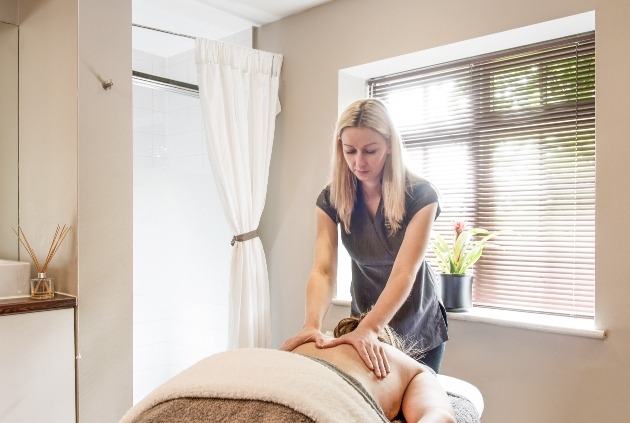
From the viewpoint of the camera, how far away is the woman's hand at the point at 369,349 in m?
1.17

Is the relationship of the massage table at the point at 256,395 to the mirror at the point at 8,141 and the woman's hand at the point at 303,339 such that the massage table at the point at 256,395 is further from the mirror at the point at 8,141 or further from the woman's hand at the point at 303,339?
the mirror at the point at 8,141

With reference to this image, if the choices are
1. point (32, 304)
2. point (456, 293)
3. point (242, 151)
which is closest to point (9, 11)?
point (242, 151)

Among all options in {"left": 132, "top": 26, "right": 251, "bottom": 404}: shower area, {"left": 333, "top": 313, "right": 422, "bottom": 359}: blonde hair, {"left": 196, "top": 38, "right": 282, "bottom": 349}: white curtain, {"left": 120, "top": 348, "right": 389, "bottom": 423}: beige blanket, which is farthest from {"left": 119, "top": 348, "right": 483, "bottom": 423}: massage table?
{"left": 132, "top": 26, "right": 251, "bottom": 404}: shower area

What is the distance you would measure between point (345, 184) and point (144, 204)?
1.89 meters

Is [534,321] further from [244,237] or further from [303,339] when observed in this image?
[244,237]

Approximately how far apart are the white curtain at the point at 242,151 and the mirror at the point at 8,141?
81cm

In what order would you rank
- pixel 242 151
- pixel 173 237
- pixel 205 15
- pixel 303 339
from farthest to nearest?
pixel 173 237 → pixel 205 15 → pixel 242 151 → pixel 303 339

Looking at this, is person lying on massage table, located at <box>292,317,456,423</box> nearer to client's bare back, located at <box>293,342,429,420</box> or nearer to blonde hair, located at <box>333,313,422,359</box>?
client's bare back, located at <box>293,342,429,420</box>

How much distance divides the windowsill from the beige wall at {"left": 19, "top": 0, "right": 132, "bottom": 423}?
4.60ft

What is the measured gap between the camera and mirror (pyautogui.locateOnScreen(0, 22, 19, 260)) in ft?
7.98

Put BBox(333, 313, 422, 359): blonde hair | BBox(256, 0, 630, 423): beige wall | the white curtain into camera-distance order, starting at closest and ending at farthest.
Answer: BBox(333, 313, 422, 359): blonde hair, BBox(256, 0, 630, 423): beige wall, the white curtain

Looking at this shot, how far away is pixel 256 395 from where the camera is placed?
799 millimetres

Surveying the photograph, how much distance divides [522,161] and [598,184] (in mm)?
485

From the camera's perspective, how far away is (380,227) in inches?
66.6
